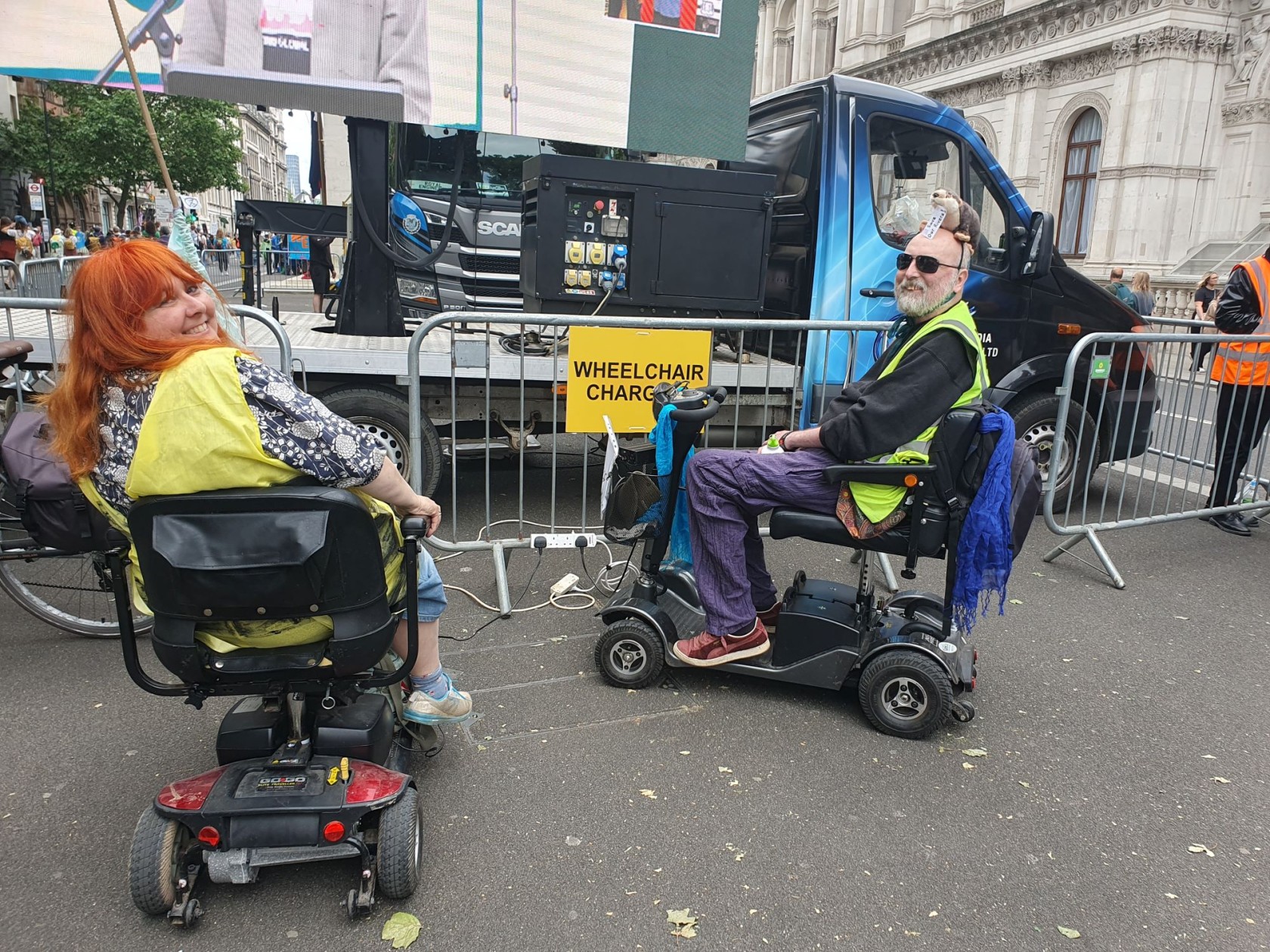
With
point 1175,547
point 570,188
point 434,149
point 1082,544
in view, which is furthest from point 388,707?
point 434,149

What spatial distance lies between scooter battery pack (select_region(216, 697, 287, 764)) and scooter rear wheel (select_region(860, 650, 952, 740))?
6.70 ft

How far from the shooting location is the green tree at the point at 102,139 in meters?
33.1

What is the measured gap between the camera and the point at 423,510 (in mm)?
2389

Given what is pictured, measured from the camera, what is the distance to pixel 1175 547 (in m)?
5.67

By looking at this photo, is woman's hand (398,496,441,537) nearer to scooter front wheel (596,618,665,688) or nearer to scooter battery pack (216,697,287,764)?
scooter battery pack (216,697,287,764)

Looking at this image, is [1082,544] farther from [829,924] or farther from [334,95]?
[334,95]

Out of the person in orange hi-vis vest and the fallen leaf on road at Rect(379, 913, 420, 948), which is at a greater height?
the person in orange hi-vis vest

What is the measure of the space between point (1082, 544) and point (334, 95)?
5432 mm

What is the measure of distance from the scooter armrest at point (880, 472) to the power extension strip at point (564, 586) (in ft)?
5.77

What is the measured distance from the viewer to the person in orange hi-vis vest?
19.3 feet

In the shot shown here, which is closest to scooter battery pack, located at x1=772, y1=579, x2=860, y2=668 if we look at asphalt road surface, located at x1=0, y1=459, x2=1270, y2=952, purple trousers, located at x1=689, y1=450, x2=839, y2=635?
purple trousers, located at x1=689, y1=450, x2=839, y2=635

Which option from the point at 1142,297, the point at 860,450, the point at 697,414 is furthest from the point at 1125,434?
the point at 1142,297

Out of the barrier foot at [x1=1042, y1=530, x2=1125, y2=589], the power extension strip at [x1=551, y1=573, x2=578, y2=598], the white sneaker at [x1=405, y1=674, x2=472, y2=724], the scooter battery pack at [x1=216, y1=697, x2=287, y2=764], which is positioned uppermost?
the scooter battery pack at [x1=216, y1=697, x2=287, y2=764]

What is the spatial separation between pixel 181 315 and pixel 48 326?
297cm
